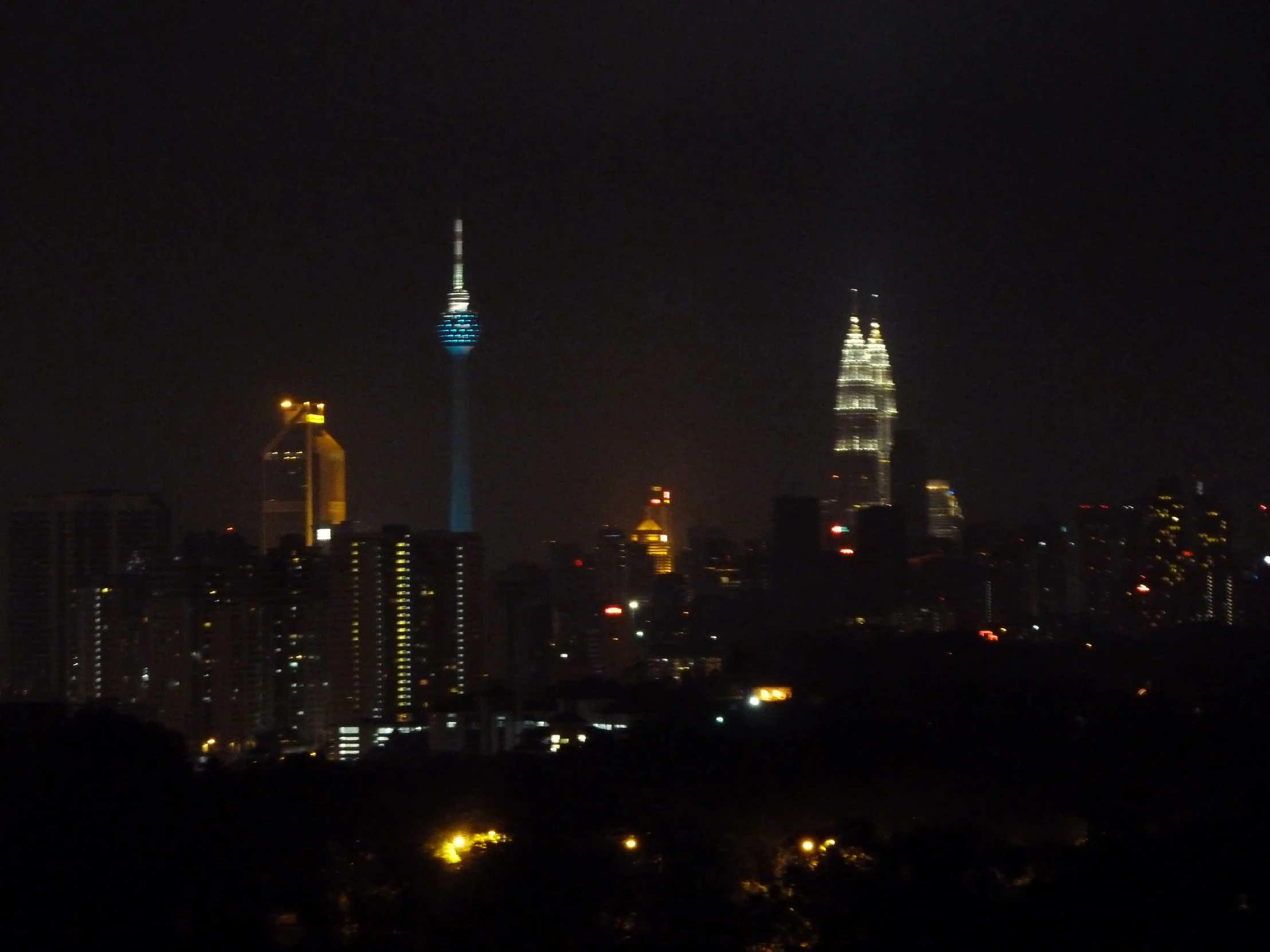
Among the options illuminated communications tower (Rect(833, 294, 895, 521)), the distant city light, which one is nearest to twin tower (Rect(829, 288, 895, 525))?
illuminated communications tower (Rect(833, 294, 895, 521))

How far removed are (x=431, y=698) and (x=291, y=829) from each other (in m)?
12.7

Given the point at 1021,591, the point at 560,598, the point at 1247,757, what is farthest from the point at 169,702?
the point at 1021,591

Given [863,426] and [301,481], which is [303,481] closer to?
[301,481]

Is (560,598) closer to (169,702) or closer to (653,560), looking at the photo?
(653,560)

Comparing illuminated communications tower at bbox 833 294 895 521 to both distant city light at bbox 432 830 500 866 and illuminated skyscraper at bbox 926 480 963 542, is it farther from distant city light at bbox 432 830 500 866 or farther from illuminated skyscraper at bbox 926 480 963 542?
distant city light at bbox 432 830 500 866

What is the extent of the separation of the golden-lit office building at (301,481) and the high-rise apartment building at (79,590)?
240 inches

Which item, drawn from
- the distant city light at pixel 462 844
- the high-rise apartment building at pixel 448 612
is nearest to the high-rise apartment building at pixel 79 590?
the high-rise apartment building at pixel 448 612

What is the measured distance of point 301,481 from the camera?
89.2 feet

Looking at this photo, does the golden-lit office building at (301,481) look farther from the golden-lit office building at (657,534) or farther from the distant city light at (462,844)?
the distant city light at (462,844)

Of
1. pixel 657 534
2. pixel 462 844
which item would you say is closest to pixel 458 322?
pixel 657 534

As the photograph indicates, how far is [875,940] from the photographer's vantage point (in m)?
5.72

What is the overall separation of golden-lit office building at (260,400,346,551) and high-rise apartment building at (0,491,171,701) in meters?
6.11

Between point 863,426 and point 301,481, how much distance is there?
1366 cm

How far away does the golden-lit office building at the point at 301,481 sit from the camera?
27.0 m
